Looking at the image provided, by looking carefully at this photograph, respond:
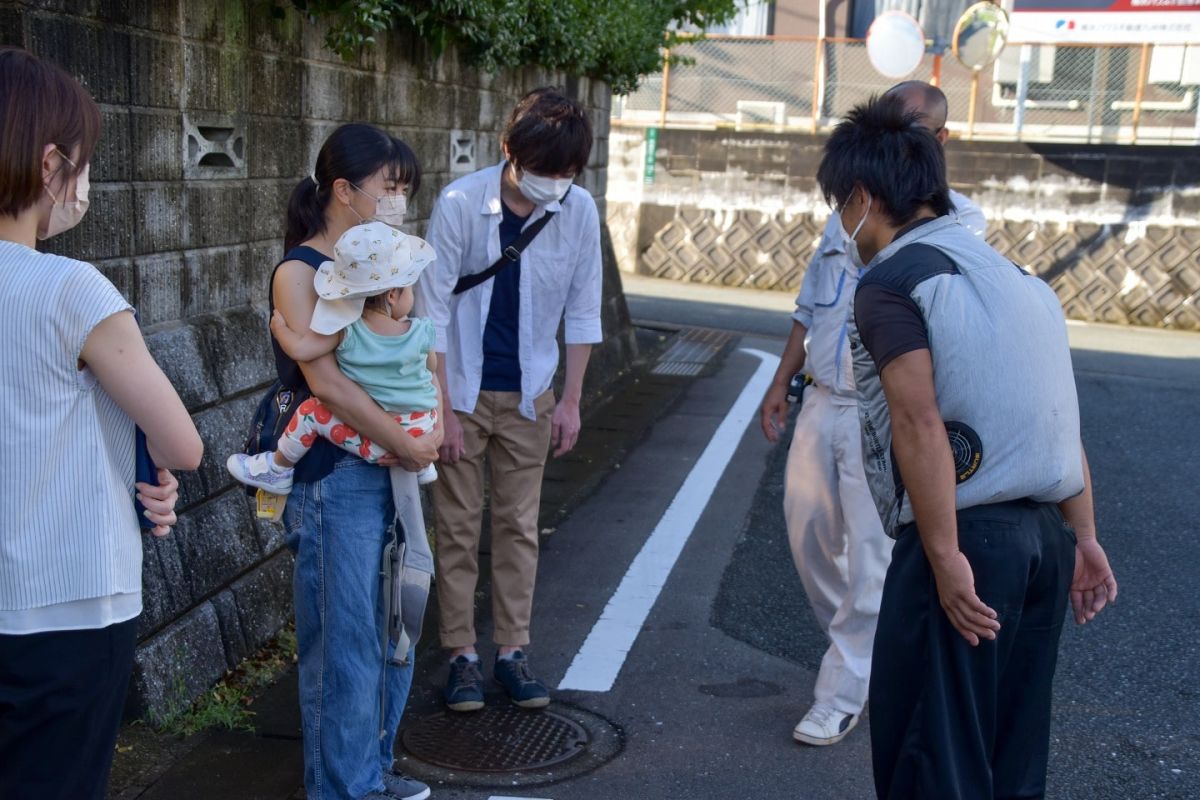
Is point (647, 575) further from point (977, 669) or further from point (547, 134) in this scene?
point (977, 669)

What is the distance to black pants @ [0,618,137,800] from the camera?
2066 millimetres

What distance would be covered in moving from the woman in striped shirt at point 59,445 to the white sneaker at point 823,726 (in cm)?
226

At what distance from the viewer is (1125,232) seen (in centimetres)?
1556

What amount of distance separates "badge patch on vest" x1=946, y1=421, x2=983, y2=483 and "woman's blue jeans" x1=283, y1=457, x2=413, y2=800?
138 cm

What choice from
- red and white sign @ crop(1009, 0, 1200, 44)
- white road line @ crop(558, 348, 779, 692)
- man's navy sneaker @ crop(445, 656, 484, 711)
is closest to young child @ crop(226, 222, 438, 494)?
man's navy sneaker @ crop(445, 656, 484, 711)

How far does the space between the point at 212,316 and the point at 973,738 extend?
292 cm

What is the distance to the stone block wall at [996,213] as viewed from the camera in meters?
15.4

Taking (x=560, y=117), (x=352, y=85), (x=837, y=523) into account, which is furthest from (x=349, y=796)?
(x=352, y=85)

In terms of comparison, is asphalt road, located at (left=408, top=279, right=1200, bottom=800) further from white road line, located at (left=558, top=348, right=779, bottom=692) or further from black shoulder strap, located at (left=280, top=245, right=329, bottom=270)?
black shoulder strap, located at (left=280, top=245, right=329, bottom=270)

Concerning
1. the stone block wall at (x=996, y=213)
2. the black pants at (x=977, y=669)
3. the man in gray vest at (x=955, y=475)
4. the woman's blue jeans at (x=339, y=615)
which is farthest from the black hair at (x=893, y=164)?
the stone block wall at (x=996, y=213)

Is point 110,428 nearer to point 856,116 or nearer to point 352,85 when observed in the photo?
point 856,116

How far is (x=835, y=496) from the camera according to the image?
4000 millimetres

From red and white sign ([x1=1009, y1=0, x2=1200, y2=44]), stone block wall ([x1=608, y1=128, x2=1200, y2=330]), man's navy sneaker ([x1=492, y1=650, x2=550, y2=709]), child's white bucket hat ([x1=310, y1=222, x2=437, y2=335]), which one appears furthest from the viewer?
red and white sign ([x1=1009, y1=0, x2=1200, y2=44])

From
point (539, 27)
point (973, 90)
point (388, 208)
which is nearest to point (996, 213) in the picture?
point (973, 90)
